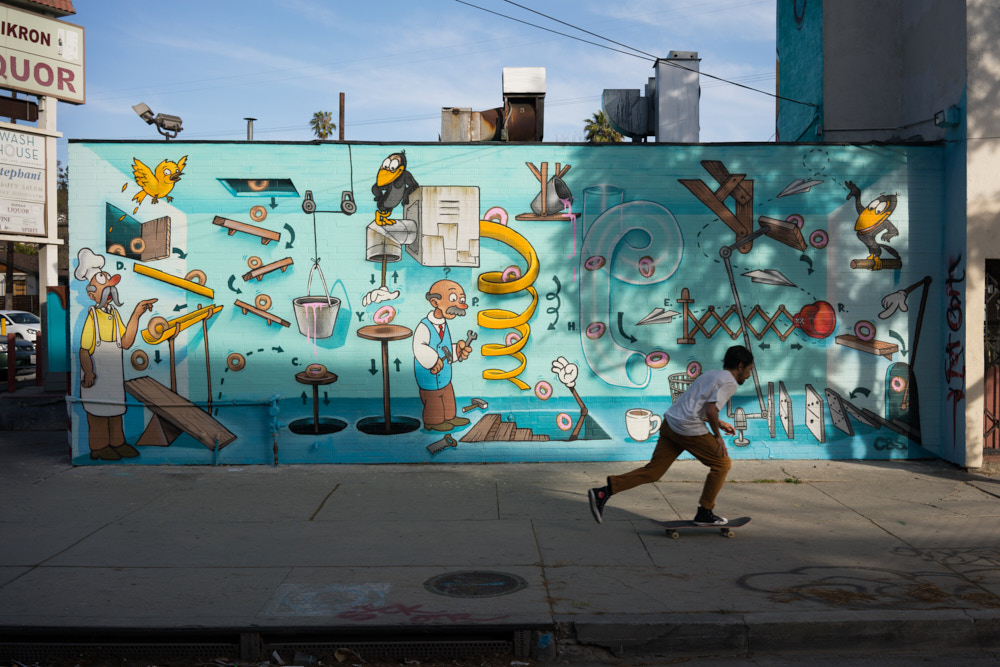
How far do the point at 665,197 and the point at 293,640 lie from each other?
21.7ft

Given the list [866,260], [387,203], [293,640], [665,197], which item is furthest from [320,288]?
[866,260]

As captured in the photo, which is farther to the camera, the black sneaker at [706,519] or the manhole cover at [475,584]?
the black sneaker at [706,519]

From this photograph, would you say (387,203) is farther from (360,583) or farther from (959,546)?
(959,546)

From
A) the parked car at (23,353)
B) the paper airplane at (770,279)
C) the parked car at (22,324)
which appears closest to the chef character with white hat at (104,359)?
the paper airplane at (770,279)

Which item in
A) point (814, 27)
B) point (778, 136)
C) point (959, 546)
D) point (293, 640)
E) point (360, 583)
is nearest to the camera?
point (293, 640)

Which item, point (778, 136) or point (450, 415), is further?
point (778, 136)

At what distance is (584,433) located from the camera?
9336 millimetres

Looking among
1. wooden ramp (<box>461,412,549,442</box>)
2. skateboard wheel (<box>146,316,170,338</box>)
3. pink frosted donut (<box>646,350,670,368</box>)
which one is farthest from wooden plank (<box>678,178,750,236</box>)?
skateboard wheel (<box>146,316,170,338</box>)

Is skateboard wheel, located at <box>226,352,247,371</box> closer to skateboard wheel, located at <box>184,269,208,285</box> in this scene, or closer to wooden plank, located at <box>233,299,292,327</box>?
wooden plank, located at <box>233,299,292,327</box>

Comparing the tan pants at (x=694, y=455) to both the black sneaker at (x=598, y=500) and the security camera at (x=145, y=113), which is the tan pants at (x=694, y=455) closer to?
the black sneaker at (x=598, y=500)

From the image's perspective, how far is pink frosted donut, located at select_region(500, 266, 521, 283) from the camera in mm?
9273

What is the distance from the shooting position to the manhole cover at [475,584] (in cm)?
520

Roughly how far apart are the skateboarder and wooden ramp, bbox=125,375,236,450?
5.06 metres

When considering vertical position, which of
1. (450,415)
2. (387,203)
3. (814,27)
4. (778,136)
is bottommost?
(450,415)
